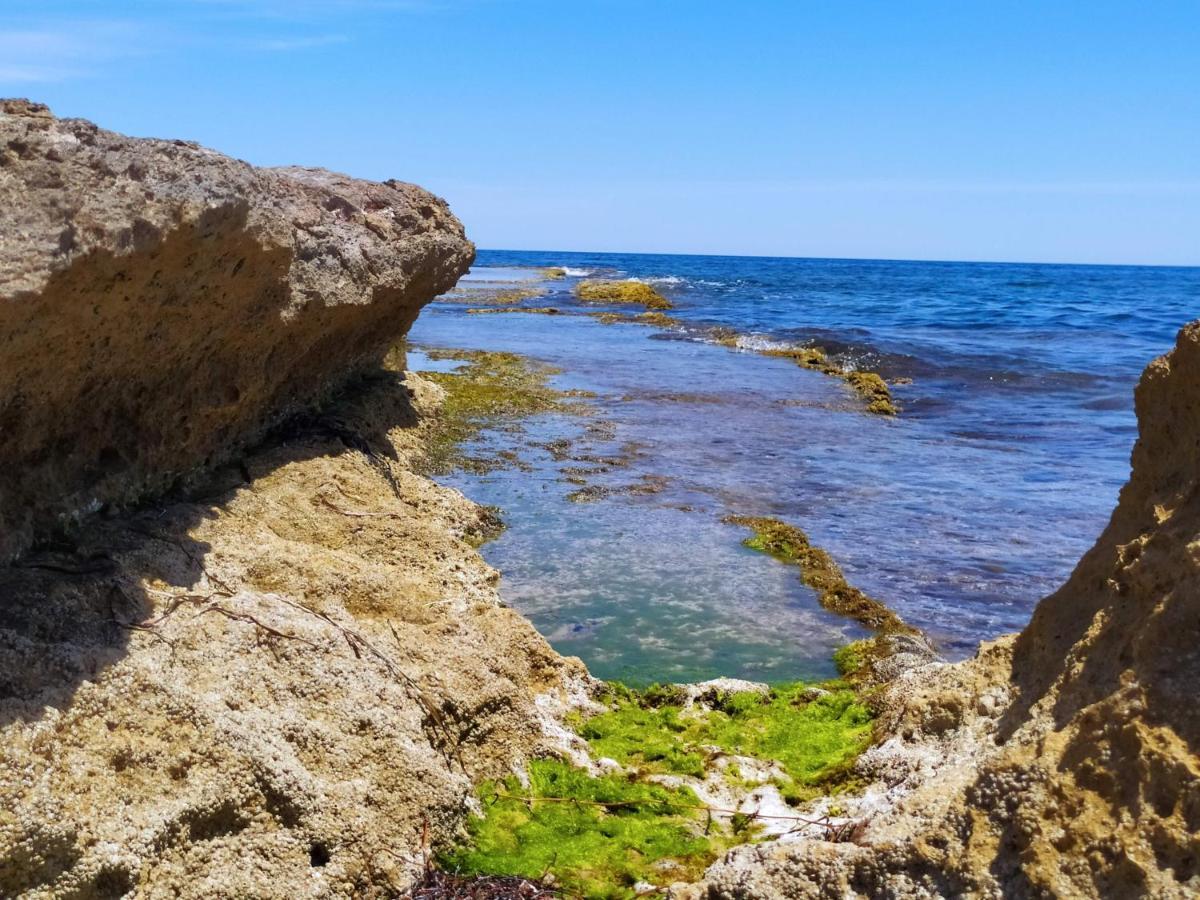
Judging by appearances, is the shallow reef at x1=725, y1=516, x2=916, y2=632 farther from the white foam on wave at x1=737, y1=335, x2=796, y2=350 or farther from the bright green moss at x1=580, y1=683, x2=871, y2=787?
→ the white foam on wave at x1=737, y1=335, x2=796, y2=350

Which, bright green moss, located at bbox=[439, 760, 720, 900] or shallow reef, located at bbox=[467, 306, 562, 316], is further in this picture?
shallow reef, located at bbox=[467, 306, 562, 316]

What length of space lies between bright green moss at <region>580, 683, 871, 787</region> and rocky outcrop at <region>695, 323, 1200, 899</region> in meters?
0.99

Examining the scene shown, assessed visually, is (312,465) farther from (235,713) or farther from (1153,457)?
(1153,457)

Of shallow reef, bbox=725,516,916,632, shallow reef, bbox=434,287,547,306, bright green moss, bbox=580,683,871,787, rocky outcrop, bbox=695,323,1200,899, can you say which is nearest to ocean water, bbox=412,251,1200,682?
shallow reef, bbox=725,516,916,632

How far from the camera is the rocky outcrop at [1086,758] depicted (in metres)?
3.21

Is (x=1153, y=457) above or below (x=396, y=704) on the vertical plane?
above

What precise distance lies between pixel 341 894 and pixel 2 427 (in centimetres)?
239

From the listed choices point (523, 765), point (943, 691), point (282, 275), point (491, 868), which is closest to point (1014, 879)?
point (943, 691)

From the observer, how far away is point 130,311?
4762 mm

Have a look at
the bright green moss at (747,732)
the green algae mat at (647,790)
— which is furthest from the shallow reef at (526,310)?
the green algae mat at (647,790)

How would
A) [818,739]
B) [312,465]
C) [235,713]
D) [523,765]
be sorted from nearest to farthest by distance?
[235,713]
[523,765]
[818,739]
[312,465]

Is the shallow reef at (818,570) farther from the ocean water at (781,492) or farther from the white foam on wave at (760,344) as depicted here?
the white foam on wave at (760,344)

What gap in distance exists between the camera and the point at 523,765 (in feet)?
17.8

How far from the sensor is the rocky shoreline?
3514 millimetres
